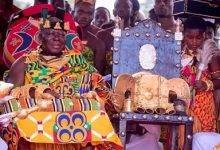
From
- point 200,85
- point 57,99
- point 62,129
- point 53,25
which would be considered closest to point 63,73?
point 53,25

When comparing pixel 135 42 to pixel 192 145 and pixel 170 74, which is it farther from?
pixel 192 145

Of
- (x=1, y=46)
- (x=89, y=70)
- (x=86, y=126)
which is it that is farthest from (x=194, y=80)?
(x=1, y=46)

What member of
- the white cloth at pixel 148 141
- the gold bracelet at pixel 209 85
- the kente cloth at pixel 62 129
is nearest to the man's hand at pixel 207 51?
the gold bracelet at pixel 209 85

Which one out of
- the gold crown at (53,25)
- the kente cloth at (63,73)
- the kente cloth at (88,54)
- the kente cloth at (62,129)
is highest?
the gold crown at (53,25)

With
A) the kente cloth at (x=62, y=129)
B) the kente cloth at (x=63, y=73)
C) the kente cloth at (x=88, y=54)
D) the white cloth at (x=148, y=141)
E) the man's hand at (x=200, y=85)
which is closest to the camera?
the kente cloth at (x=62, y=129)

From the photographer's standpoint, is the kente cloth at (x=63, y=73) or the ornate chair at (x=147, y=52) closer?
the kente cloth at (x=63, y=73)

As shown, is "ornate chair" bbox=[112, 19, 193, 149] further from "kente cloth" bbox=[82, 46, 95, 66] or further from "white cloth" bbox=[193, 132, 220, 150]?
"kente cloth" bbox=[82, 46, 95, 66]

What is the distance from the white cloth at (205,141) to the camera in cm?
495

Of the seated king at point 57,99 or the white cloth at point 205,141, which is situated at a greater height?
the seated king at point 57,99

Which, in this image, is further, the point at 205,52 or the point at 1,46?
the point at 1,46

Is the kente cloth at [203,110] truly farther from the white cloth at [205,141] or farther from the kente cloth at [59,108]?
the kente cloth at [59,108]

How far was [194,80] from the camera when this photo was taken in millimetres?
5262

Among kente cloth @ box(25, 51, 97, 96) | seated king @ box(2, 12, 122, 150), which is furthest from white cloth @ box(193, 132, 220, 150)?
kente cloth @ box(25, 51, 97, 96)

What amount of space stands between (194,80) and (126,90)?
78cm
